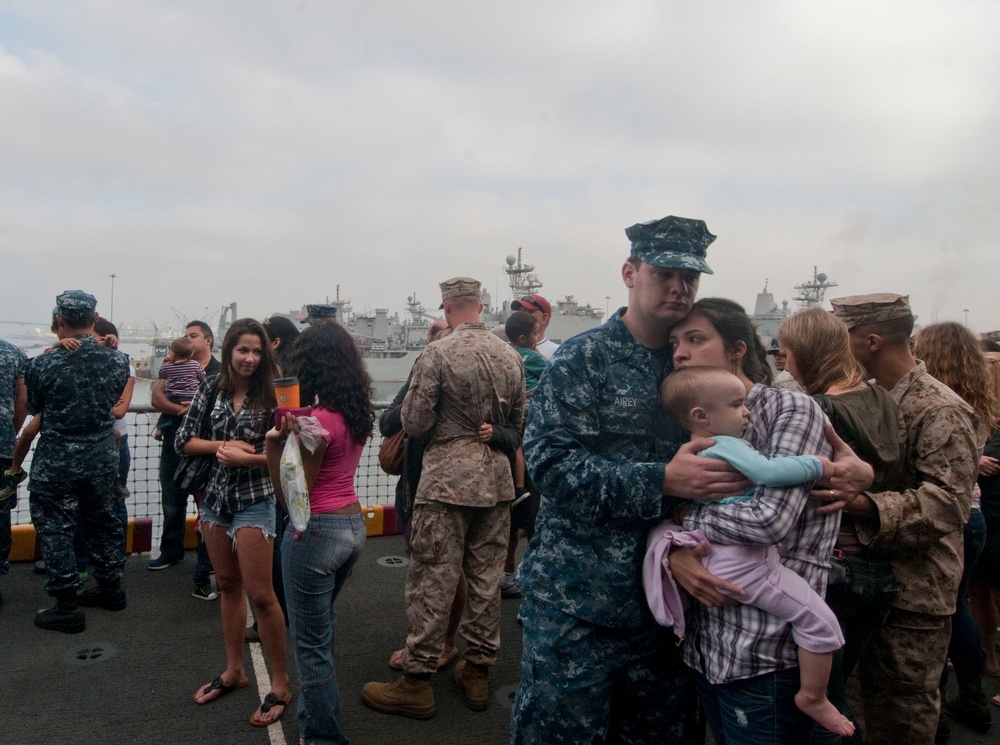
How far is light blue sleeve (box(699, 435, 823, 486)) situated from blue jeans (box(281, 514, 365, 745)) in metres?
1.75

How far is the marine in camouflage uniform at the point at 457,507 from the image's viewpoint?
134 inches

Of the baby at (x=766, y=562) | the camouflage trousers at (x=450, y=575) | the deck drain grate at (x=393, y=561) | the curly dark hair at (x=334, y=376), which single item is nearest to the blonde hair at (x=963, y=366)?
the baby at (x=766, y=562)

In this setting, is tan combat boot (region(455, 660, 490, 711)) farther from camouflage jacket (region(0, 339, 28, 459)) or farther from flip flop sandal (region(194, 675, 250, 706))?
camouflage jacket (region(0, 339, 28, 459))

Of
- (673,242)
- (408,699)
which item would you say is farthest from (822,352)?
(408,699)

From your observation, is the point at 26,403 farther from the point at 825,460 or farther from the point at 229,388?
the point at 825,460

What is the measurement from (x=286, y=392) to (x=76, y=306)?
2731 millimetres

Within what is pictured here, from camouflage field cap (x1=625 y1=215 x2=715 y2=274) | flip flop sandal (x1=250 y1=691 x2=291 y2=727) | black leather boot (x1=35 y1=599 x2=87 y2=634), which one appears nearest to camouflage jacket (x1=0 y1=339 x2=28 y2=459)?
black leather boot (x1=35 y1=599 x2=87 y2=634)

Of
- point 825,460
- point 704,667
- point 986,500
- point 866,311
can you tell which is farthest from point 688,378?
point 986,500

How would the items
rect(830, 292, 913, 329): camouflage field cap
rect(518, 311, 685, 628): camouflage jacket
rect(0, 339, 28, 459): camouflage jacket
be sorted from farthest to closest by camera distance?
rect(0, 339, 28, 459): camouflage jacket → rect(830, 292, 913, 329): camouflage field cap → rect(518, 311, 685, 628): camouflage jacket

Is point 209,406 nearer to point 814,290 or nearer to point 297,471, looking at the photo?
point 297,471

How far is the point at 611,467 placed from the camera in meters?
1.82

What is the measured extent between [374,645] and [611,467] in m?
2.99

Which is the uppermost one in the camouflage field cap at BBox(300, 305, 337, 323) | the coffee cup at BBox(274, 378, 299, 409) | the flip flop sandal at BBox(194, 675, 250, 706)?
the camouflage field cap at BBox(300, 305, 337, 323)

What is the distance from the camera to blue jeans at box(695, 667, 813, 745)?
178cm
